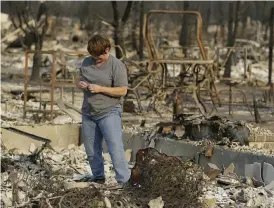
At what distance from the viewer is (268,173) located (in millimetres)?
6902

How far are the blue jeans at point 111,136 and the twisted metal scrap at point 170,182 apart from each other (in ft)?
1.75

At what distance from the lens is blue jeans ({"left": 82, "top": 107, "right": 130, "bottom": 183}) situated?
6.13 m

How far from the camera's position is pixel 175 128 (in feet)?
29.3

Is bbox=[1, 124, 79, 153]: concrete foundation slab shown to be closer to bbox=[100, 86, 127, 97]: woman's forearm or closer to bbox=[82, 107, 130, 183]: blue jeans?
bbox=[82, 107, 130, 183]: blue jeans

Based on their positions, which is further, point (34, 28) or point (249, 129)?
point (34, 28)

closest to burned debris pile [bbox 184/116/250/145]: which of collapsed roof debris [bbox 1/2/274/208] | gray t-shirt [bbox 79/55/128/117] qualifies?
collapsed roof debris [bbox 1/2/274/208]

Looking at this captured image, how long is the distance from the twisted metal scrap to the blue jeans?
53 centimetres

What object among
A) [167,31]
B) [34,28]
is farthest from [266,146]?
Result: [167,31]

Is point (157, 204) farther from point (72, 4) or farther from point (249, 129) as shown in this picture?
point (72, 4)

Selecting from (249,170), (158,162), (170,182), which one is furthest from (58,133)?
(170,182)

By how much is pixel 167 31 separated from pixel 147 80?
3485cm

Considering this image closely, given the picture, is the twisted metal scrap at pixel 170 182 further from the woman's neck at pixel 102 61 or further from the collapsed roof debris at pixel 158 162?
the woman's neck at pixel 102 61

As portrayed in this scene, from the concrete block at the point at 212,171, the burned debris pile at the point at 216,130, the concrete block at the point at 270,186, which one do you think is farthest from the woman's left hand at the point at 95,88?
the burned debris pile at the point at 216,130

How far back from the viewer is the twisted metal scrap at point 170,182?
5352 millimetres
